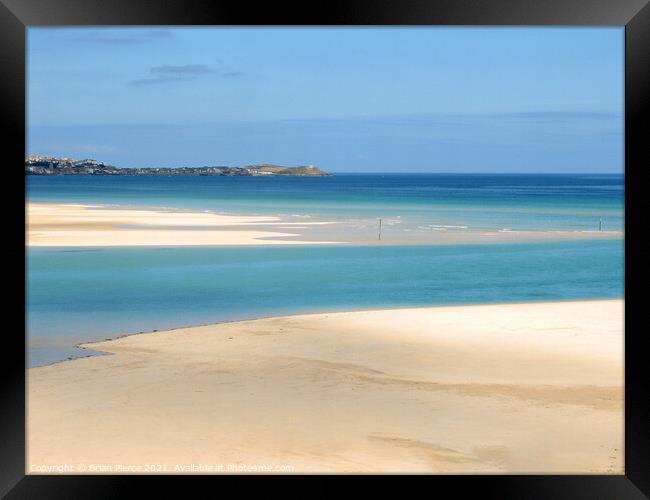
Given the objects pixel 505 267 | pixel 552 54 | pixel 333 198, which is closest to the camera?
pixel 505 267

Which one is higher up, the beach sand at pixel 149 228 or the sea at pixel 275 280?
the beach sand at pixel 149 228

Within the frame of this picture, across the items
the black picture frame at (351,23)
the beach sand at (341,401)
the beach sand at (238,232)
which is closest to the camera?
the black picture frame at (351,23)

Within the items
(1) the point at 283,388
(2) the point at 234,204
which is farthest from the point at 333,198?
(1) the point at 283,388

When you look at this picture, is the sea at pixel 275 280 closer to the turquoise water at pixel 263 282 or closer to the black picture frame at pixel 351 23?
the turquoise water at pixel 263 282

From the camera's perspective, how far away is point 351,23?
3689mm

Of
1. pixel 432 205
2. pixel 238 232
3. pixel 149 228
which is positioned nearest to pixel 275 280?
pixel 238 232

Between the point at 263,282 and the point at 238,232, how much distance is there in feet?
32.0

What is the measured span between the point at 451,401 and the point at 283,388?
1.10 metres

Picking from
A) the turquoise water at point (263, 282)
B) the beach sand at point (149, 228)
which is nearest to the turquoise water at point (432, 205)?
Answer: the beach sand at point (149, 228)

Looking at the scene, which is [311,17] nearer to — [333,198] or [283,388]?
[283,388]

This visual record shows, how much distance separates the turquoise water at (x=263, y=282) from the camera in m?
9.65

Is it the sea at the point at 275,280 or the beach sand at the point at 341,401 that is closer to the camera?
the beach sand at the point at 341,401

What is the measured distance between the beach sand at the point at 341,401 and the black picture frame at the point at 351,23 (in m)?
0.96

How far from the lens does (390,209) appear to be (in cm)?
3422
